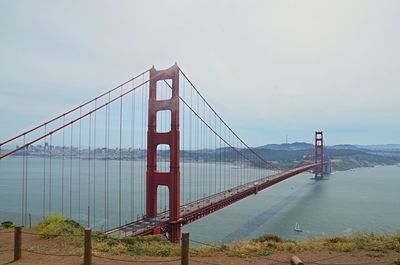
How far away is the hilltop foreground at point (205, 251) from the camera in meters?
6.16

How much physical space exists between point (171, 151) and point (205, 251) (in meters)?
9.54

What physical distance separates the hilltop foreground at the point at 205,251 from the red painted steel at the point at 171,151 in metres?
7.80

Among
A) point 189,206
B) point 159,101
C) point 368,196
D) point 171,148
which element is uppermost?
point 159,101

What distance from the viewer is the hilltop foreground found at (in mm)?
6156

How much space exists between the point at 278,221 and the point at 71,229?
21454mm

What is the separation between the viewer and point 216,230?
22.5 m

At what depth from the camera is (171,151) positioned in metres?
16.2

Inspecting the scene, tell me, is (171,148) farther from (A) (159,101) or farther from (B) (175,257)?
(B) (175,257)

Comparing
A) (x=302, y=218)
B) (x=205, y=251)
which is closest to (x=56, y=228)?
(x=205, y=251)

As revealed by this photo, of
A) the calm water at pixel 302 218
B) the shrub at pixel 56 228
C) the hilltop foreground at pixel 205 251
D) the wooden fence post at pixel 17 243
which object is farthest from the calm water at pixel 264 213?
the wooden fence post at pixel 17 243

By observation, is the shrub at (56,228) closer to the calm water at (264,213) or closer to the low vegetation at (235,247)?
the low vegetation at (235,247)

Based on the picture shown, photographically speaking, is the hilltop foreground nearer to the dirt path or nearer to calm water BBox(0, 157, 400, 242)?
the dirt path

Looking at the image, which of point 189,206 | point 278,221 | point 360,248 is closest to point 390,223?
point 278,221

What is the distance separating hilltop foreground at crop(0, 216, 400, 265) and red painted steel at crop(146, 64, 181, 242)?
7796mm
